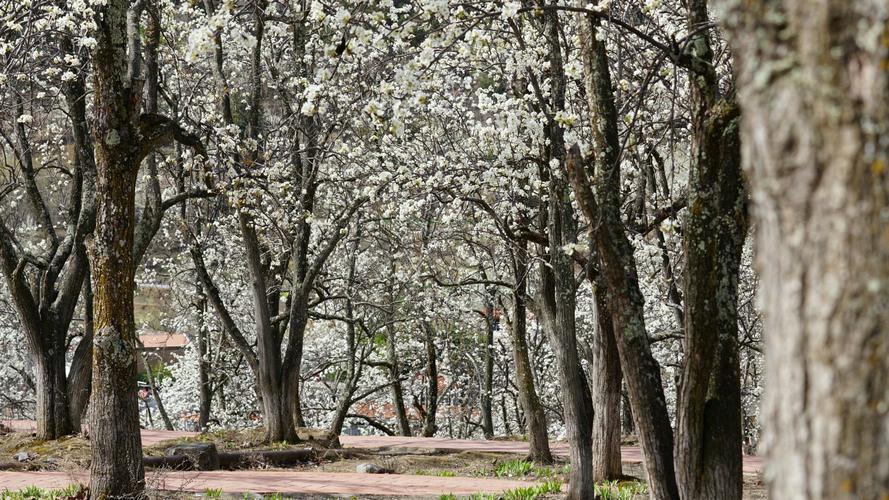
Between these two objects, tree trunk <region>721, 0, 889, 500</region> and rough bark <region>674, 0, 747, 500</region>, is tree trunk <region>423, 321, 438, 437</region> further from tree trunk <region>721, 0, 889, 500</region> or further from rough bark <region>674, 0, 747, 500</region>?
tree trunk <region>721, 0, 889, 500</region>

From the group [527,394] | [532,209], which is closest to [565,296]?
[532,209]

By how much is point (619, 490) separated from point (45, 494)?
5.44 m

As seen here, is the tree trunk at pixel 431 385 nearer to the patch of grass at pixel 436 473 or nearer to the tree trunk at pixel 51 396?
the patch of grass at pixel 436 473

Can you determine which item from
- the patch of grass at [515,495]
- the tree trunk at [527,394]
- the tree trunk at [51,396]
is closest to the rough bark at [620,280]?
the patch of grass at [515,495]

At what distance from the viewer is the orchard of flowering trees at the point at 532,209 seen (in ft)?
6.46

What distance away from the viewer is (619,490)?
944 cm

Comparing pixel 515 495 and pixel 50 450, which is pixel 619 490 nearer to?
pixel 515 495

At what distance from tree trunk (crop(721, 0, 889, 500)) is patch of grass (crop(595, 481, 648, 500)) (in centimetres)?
714

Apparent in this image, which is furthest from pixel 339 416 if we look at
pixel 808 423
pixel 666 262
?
pixel 808 423

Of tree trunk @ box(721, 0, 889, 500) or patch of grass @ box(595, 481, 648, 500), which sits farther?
patch of grass @ box(595, 481, 648, 500)

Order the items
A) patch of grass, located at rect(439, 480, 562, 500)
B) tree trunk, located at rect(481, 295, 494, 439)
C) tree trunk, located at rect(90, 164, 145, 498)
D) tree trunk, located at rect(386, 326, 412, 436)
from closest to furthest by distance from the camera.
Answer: tree trunk, located at rect(90, 164, 145, 498)
patch of grass, located at rect(439, 480, 562, 500)
tree trunk, located at rect(386, 326, 412, 436)
tree trunk, located at rect(481, 295, 494, 439)

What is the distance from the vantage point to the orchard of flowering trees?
1970mm

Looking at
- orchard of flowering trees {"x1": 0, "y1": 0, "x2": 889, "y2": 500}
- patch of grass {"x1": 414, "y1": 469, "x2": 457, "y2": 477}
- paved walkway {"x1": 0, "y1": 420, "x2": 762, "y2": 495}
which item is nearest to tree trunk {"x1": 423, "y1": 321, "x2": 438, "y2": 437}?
orchard of flowering trees {"x1": 0, "y1": 0, "x2": 889, "y2": 500}

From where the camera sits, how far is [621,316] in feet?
20.4
